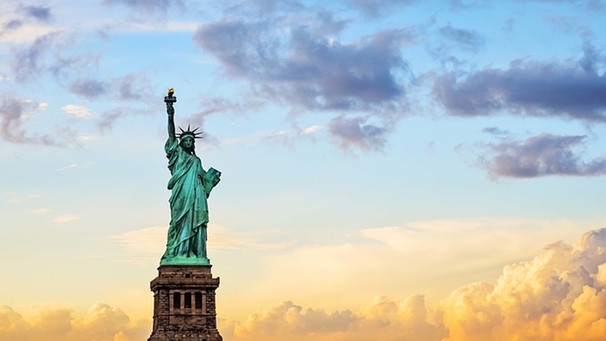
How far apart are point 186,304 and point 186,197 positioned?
8043mm

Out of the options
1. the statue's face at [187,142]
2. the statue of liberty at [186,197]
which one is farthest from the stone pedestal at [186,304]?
the statue's face at [187,142]

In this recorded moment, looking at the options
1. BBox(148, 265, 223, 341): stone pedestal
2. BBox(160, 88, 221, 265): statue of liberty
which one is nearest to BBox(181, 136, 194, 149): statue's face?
BBox(160, 88, 221, 265): statue of liberty

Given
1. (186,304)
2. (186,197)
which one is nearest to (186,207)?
(186,197)

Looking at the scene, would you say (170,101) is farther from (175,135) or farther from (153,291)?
(153,291)

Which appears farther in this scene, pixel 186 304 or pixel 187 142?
pixel 187 142

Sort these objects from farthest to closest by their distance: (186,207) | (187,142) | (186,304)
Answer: (187,142) → (186,207) → (186,304)

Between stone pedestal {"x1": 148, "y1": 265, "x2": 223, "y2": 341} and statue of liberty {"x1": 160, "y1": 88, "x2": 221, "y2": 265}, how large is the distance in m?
0.98

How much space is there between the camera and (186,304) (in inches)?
6786

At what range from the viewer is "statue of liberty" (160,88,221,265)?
173 meters

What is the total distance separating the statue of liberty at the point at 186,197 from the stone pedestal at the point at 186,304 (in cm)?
98

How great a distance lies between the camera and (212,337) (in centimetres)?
17175

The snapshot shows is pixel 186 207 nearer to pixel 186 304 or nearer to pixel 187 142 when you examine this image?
pixel 187 142

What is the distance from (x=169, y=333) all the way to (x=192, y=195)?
34.5 ft

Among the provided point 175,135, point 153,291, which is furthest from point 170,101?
point 153,291
